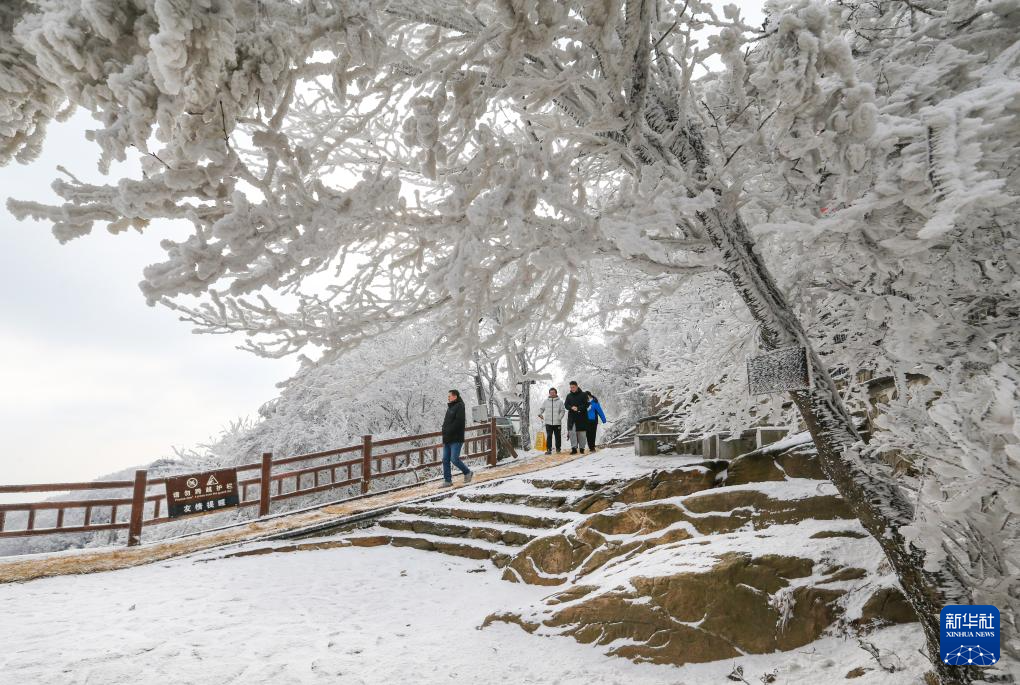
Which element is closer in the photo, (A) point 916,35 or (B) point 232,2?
(B) point 232,2

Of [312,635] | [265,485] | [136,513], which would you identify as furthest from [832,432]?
[136,513]

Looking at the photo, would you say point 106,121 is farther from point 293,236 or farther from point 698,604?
point 698,604

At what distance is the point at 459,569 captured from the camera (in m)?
7.16

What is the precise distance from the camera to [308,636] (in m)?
4.82

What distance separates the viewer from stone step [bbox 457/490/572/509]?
8.21m

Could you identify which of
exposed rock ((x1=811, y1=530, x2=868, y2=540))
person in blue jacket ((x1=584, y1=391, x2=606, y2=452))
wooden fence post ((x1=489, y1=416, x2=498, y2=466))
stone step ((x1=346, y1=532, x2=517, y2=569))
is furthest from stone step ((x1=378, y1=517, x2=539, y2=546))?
person in blue jacket ((x1=584, y1=391, x2=606, y2=452))

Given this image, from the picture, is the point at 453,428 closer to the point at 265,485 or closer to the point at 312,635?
the point at 265,485

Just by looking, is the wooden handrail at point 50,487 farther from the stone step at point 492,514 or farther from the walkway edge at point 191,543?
the stone step at point 492,514

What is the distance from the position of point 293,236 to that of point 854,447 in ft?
10.2

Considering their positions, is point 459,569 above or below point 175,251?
below

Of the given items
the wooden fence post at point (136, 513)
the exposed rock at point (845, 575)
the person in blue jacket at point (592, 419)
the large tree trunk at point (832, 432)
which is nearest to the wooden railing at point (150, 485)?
the wooden fence post at point (136, 513)

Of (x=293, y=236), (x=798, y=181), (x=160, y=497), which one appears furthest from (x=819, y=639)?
(x=160, y=497)

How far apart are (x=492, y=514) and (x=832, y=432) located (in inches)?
250

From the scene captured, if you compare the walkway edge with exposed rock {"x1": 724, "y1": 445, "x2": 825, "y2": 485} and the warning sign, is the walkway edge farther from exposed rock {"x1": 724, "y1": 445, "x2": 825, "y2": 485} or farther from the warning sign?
exposed rock {"x1": 724, "y1": 445, "x2": 825, "y2": 485}
